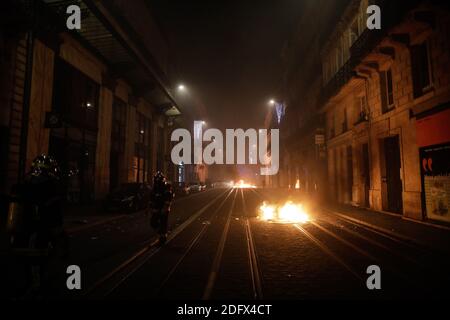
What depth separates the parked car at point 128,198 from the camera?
47.3ft

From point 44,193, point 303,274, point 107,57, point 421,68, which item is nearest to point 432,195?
point 421,68

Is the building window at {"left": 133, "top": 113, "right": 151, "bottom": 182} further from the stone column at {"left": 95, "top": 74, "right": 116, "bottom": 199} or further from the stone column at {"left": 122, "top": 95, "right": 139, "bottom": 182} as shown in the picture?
the stone column at {"left": 95, "top": 74, "right": 116, "bottom": 199}

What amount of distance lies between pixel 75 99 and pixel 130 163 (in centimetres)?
805

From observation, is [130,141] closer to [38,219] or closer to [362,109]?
[362,109]

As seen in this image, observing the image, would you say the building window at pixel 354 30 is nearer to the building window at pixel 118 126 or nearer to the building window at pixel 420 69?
the building window at pixel 420 69

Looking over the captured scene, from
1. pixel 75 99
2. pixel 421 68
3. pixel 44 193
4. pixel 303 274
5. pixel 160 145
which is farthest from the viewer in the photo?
pixel 160 145

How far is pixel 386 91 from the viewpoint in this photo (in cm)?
1477

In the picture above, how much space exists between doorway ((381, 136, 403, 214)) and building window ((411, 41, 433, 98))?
2.93 m

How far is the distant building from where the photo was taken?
37.4 feet

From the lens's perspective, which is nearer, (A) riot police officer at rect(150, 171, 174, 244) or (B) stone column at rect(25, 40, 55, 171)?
(A) riot police officer at rect(150, 171, 174, 244)

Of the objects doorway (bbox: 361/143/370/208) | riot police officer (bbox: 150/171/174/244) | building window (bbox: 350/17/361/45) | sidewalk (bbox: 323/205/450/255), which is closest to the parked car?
riot police officer (bbox: 150/171/174/244)

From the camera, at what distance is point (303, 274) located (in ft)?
16.9

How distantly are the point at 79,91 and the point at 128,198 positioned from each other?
713cm
